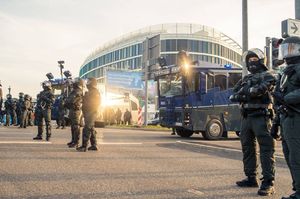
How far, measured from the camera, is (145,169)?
22.7 ft

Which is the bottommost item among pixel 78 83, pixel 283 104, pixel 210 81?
pixel 283 104

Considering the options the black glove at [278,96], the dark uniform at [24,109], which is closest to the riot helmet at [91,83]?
the black glove at [278,96]

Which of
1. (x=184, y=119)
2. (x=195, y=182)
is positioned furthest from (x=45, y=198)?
(x=184, y=119)

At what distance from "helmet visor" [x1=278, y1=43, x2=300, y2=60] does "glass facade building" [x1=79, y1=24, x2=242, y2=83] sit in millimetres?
59316

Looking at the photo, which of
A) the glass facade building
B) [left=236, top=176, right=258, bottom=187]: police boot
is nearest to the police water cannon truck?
[left=236, top=176, right=258, bottom=187]: police boot

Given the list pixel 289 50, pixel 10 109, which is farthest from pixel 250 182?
pixel 10 109

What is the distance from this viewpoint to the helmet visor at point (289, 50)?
14.3 feet

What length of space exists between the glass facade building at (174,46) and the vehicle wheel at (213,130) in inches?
1936

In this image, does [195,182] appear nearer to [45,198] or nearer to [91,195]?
[91,195]

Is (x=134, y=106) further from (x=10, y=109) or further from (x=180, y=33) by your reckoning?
(x=180, y=33)

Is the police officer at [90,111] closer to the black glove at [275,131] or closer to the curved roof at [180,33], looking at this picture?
Result: the black glove at [275,131]

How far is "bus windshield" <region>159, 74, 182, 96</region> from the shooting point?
15.1 metres

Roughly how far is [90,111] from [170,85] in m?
6.45

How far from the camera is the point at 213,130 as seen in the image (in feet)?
48.2
